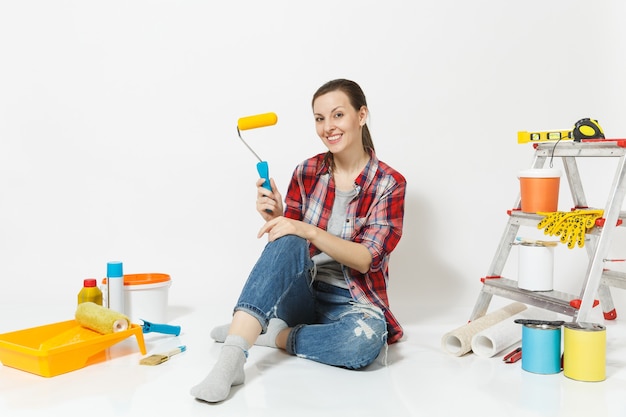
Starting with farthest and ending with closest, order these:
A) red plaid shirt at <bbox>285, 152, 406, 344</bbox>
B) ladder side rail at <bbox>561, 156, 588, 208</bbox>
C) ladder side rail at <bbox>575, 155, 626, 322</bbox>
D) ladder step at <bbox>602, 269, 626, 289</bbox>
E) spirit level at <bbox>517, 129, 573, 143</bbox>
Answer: ladder side rail at <bbox>561, 156, 588, 208</bbox> < ladder step at <bbox>602, 269, 626, 289</bbox> < spirit level at <bbox>517, 129, 573, 143</bbox> < red plaid shirt at <bbox>285, 152, 406, 344</bbox> < ladder side rail at <bbox>575, 155, 626, 322</bbox>

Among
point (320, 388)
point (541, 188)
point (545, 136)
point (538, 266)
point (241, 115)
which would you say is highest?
point (241, 115)

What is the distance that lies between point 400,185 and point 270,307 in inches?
26.1

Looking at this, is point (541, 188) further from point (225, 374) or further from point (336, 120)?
point (225, 374)

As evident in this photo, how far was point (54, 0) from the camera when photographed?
11.1 feet

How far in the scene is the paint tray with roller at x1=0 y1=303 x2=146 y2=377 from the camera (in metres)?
2.21

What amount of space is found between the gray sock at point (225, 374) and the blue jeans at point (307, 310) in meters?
0.11

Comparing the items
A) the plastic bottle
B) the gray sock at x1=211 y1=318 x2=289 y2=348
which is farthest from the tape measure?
the plastic bottle

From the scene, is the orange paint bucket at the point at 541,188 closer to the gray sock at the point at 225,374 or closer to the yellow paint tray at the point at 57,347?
the gray sock at the point at 225,374

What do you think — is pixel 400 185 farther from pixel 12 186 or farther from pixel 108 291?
pixel 12 186

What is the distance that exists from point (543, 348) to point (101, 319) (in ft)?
4.66

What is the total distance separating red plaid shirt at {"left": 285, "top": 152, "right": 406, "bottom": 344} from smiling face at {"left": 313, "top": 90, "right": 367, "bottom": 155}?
0.13 metres

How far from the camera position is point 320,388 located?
209cm

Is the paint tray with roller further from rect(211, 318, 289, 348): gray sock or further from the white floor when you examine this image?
rect(211, 318, 289, 348): gray sock

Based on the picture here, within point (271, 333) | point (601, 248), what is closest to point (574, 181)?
point (601, 248)
